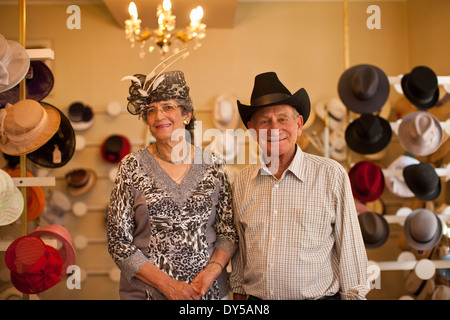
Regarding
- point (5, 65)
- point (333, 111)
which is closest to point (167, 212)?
point (333, 111)

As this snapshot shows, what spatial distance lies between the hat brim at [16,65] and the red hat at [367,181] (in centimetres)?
196

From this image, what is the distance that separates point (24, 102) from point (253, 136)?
3.89 ft

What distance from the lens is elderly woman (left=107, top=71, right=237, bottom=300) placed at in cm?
143

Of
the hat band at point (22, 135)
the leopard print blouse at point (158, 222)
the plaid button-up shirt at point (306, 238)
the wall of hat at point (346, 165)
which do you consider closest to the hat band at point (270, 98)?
the wall of hat at point (346, 165)

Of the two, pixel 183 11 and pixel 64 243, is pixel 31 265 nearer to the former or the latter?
pixel 64 243

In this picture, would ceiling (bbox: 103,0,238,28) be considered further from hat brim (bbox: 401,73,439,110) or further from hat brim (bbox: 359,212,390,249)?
hat brim (bbox: 359,212,390,249)

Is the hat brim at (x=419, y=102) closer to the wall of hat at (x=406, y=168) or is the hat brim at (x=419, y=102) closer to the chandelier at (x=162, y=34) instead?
the wall of hat at (x=406, y=168)

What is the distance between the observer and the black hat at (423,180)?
7.89 feet

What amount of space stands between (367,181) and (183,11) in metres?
1.53

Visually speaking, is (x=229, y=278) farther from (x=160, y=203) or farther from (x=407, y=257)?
(x=407, y=257)

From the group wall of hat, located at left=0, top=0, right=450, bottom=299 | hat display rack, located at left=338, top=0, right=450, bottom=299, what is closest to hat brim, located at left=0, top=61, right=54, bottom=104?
wall of hat, located at left=0, top=0, right=450, bottom=299

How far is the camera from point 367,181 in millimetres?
2475

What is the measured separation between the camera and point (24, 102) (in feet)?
6.27

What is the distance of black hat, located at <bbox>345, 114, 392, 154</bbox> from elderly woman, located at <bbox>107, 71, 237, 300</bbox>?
116cm
